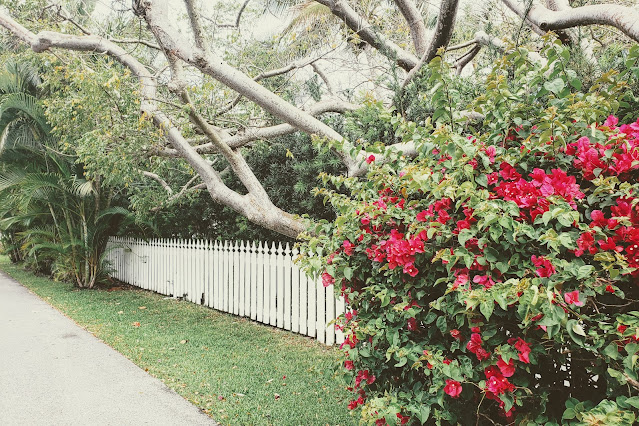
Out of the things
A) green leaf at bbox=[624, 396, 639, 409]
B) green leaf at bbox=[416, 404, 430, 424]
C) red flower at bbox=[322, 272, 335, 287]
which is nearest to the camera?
green leaf at bbox=[624, 396, 639, 409]

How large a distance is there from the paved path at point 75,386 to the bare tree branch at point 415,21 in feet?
18.6

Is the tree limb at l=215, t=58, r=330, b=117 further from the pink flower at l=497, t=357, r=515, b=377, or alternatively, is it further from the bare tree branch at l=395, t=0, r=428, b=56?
the pink flower at l=497, t=357, r=515, b=377

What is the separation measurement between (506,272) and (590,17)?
12.8 feet

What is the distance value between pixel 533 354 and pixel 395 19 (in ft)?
33.9

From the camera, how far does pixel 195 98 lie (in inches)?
313

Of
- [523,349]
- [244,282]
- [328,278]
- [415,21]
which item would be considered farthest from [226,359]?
[415,21]

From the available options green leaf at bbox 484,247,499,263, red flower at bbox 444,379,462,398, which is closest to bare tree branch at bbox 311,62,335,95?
green leaf at bbox 484,247,499,263

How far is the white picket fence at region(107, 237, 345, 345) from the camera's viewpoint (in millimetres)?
7098

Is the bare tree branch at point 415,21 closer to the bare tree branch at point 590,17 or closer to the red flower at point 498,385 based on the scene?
the bare tree branch at point 590,17

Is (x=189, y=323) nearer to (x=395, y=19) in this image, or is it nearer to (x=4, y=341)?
(x=4, y=341)

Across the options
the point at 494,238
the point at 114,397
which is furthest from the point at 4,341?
the point at 494,238

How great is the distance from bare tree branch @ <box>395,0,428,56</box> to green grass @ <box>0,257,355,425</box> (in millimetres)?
4638

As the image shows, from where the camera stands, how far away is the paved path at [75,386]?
161 inches

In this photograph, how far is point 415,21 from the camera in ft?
21.8
